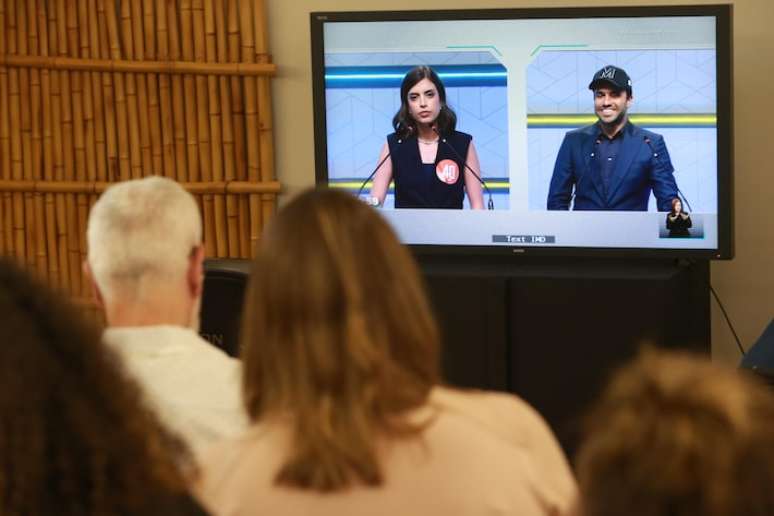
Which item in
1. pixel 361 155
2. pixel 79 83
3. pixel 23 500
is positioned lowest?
pixel 23 500

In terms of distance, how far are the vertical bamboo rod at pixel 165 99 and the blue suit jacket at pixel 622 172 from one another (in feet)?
5.32

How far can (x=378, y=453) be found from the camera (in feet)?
5.32

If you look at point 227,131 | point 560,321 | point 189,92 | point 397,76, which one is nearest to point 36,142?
point 189,92

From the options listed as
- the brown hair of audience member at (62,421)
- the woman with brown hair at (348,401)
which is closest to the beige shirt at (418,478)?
the woman with brown hair at (348,401)

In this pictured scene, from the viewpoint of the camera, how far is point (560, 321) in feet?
16.2

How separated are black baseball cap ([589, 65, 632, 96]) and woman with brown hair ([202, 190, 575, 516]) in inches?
133

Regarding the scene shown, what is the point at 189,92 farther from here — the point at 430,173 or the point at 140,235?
the point at 140,235

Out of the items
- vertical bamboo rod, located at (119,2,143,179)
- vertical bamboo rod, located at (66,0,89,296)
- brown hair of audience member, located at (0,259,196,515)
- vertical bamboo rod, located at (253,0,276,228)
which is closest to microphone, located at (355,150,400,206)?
vertical bamboo rod, located at (253,0,276,228)

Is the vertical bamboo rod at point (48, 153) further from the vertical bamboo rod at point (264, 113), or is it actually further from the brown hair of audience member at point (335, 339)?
the brown hair of audience member at point (335, 339)

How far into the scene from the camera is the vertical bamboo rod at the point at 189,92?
550 centimetres

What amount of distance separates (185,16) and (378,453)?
4143mm

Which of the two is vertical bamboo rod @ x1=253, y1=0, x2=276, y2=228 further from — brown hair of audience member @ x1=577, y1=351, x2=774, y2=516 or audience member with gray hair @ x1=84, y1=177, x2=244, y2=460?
brown hair of audience member @ x1=577, y1=351, x2=774, y2=516

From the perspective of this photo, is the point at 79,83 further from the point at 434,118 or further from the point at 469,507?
the point at 469,507

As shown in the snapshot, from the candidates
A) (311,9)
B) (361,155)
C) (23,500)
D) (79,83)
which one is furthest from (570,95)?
(23,500)
